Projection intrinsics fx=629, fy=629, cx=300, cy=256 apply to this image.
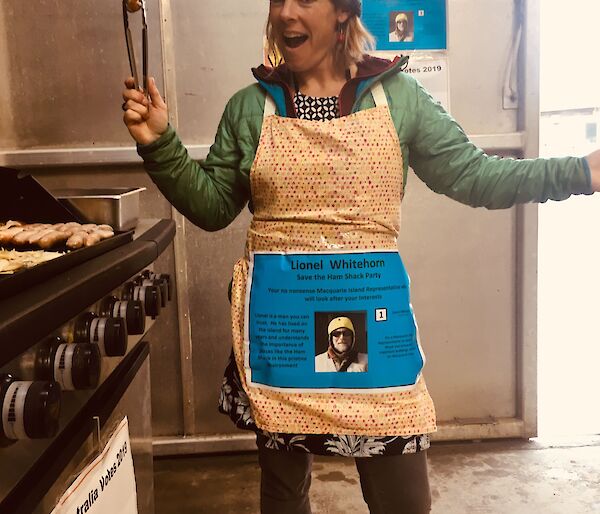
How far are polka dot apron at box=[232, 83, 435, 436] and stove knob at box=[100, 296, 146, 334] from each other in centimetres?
22

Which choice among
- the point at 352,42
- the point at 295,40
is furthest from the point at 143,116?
the point at 352,42

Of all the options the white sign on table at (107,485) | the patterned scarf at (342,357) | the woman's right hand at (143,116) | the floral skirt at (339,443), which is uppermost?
the woman's right hand at (143,116)

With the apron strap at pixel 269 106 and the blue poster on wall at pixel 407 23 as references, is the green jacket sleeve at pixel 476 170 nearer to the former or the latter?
the apron strap at pixel 269 106

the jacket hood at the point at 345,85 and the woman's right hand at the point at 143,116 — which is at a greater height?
the jacket hood at the point at 345,85

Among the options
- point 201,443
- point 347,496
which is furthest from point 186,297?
point 347,496

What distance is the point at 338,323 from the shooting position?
1.05m

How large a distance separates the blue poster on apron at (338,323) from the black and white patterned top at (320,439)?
3.5 inches

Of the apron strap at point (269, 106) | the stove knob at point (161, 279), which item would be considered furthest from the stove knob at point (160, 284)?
the apron strap at point (269, 106)

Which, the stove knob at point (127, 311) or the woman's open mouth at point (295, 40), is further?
the woman's open mouth at point (295, 40)

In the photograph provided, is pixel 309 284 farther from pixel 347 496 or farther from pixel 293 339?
pixel 347 496

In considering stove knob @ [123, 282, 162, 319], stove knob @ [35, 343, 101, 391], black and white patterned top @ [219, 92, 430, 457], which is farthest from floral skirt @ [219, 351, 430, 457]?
stove knob @ [35, 343, 101, 391]

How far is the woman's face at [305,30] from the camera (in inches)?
41.5

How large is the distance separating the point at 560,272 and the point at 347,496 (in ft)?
8.99

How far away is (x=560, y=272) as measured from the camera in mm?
4008
